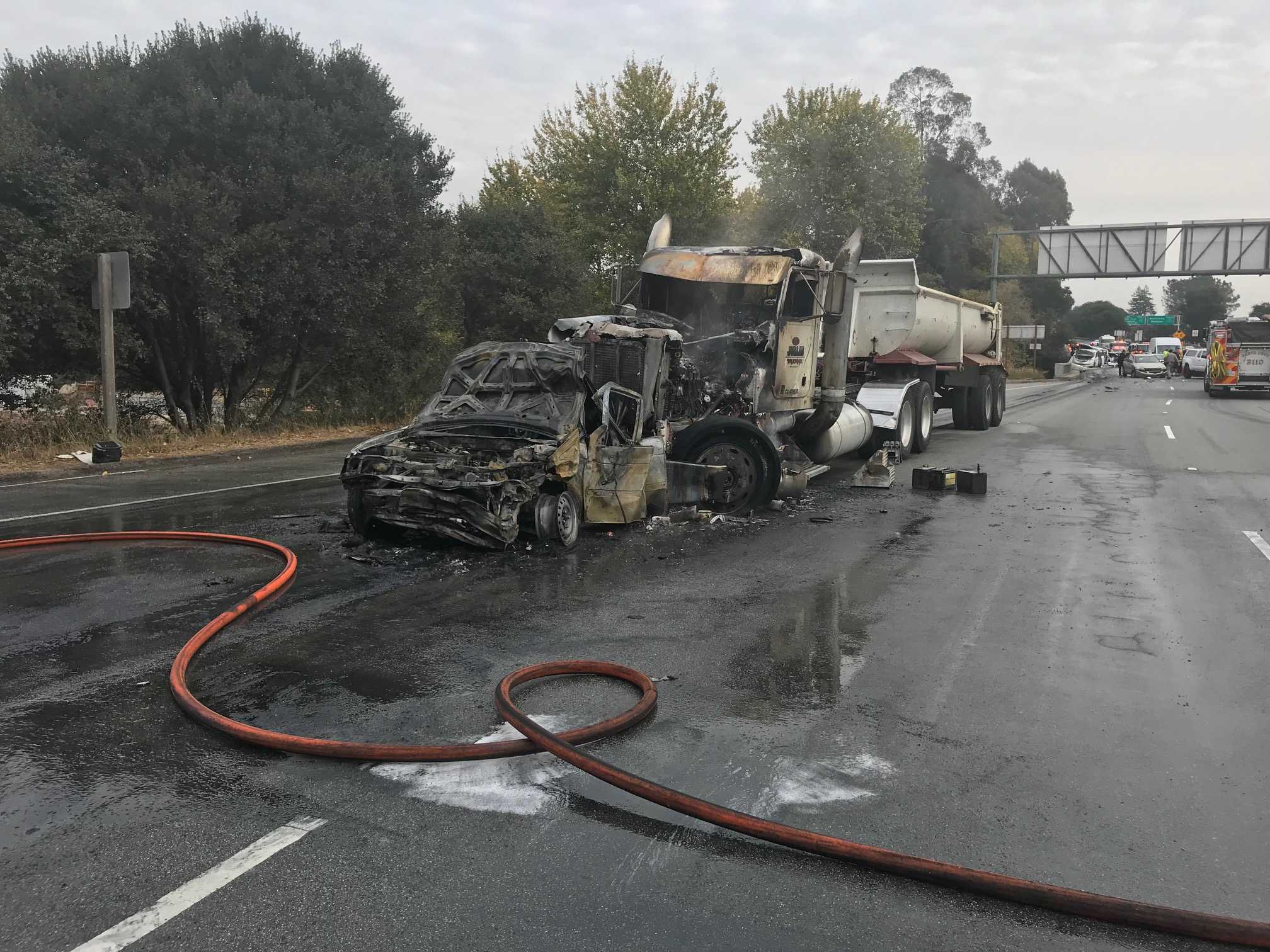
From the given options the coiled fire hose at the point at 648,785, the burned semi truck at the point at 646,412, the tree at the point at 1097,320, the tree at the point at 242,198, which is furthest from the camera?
the tree at the point at 1097,320

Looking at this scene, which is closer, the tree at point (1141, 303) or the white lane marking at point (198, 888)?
the white lane marking at point (198, 888)

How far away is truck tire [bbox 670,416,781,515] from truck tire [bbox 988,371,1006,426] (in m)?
14.0

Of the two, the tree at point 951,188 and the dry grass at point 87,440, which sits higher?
the tree at point 951,188

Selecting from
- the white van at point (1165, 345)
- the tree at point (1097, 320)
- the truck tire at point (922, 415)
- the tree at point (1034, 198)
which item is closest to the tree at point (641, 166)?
the truck tire at point (922, 415)

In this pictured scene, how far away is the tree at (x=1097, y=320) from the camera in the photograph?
129 m

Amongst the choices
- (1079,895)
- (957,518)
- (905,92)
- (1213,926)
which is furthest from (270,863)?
(905,92)

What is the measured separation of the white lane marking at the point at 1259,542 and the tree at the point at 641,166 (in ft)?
72.7

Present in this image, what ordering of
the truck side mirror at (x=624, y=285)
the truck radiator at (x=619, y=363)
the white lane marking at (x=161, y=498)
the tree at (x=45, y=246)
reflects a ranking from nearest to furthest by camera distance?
the truck radiator at (x=619, y=363) → the white lane marking at (x=161, y=498) → the truck side mirror at (x=624, y=285) → the tree at (x=45, y=246)

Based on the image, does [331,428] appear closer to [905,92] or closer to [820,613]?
[820,613]

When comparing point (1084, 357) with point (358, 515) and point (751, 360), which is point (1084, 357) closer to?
point (751, 360)

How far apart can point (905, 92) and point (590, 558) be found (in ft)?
304

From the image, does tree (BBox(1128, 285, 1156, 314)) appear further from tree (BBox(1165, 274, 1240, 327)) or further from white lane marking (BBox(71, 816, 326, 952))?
white lane marking (BBox(71, 816, 326, 952))

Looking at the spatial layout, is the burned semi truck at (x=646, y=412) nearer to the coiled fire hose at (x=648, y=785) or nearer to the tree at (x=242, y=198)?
the coiled fire hose at (x=648, y=785)

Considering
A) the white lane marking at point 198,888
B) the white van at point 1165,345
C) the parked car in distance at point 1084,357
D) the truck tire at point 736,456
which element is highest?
the white van at point 1165,345
